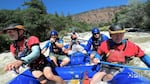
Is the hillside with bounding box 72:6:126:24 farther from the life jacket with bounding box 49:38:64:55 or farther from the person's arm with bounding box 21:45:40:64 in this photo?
the person's arm with bounding box 21:45:40:64

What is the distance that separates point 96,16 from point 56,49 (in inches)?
5190

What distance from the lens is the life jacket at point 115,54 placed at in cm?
522

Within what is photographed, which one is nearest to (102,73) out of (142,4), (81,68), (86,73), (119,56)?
(119,56)

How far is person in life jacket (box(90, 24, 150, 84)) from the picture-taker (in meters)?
5.16

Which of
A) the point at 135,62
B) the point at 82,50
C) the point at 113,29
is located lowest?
the point at 135,62

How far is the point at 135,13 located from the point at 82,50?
75.2 ft

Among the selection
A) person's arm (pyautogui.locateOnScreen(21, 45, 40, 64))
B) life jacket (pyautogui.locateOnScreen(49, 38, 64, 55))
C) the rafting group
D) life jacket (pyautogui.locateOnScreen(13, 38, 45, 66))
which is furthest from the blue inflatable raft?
life jacket (pyautogui.locateOnScreen(49, 38, 64, 55))

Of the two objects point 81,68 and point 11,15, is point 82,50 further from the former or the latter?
point 11,15

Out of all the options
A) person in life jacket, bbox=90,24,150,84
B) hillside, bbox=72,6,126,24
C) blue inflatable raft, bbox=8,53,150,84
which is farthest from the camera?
hillside, bbox=72,6,126,24

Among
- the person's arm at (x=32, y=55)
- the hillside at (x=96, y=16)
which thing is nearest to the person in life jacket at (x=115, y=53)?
the person's arm at (x=32, y=55)

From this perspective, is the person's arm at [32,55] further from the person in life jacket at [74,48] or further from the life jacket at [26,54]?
the person in life jacket at [74,48]

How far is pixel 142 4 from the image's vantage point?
29.4 meters

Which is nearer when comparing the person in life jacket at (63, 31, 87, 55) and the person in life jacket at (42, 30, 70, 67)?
the person in life jacket at (42, 30, 70, 67)

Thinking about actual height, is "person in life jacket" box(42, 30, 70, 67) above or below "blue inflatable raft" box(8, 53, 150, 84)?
above
